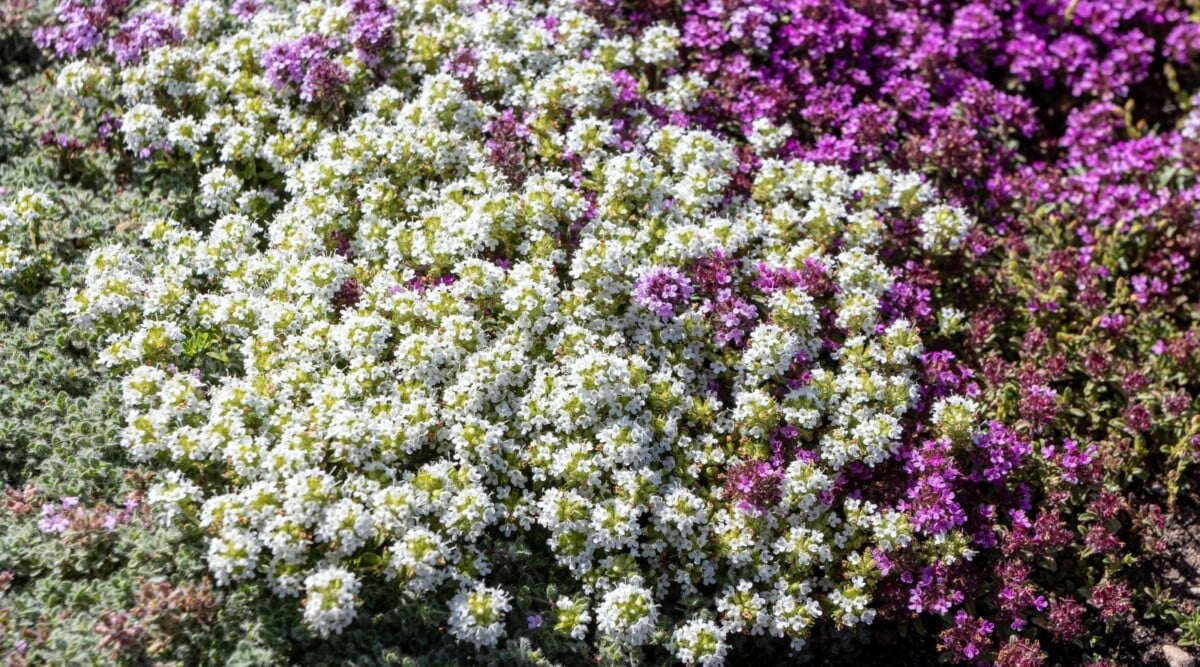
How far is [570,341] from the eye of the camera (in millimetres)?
5793

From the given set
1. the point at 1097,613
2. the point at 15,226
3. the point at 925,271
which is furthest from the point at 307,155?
the point at 1097,613

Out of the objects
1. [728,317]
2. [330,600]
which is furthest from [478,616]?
[728,317]

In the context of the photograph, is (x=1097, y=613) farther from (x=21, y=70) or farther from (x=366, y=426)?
(x=21, y=70)

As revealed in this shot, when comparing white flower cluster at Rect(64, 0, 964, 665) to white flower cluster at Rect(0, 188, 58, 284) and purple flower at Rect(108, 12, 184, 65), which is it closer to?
purple flower at Rect(108, 12, 184, 65)

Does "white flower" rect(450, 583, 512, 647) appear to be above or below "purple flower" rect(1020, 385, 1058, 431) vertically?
above

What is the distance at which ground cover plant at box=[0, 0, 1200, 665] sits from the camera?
5.23m

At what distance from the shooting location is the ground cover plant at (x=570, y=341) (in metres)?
5.23

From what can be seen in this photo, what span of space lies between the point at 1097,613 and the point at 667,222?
330cm

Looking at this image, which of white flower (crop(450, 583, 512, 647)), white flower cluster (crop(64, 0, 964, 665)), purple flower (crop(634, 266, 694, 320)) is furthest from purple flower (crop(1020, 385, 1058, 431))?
white flower (crop(450, 583, 512, 647))

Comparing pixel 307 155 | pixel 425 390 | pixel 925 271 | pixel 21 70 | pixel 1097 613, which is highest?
pixel 21 70

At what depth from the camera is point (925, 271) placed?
22.1 feet

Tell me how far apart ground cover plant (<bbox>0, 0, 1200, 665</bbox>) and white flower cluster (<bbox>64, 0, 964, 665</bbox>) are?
0.08 feet

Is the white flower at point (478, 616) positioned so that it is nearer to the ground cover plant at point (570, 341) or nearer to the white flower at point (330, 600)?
the ground cover plant at point (570, 341)

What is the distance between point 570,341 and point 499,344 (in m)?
0.38
